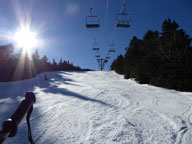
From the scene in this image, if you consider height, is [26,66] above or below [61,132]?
above

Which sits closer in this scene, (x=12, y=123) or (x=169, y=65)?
(x=12, y=123)

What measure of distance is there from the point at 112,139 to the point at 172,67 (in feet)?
31.4

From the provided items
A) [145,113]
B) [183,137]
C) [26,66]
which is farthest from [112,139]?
[26,66]

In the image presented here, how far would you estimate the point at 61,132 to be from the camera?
2.22 meters

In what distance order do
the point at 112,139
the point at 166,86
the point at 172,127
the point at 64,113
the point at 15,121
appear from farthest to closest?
the point at 166,86, the point at 64,113, the point at 172,127, the point at 112,139, the point at 15,121

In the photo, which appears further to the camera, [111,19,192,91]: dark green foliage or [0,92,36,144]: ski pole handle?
[111,19,192,91]: dark green foliage

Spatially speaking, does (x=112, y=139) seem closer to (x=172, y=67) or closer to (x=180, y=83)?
(x=180, y=83)

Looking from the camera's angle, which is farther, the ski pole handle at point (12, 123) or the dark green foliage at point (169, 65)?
the dark green foliage at point (169, 65)

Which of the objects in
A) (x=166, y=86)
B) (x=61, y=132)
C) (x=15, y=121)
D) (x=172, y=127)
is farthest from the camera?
(x=166, y=86)

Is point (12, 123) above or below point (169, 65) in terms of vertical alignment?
below

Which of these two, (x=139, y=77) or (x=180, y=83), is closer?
(x=180, y=83)

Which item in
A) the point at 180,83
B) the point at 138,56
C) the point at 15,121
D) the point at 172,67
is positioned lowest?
the point at 180,83

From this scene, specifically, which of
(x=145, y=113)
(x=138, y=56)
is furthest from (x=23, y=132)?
(x=138, y=56)

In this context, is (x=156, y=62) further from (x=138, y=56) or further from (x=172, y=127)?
(x=172, y=127)
